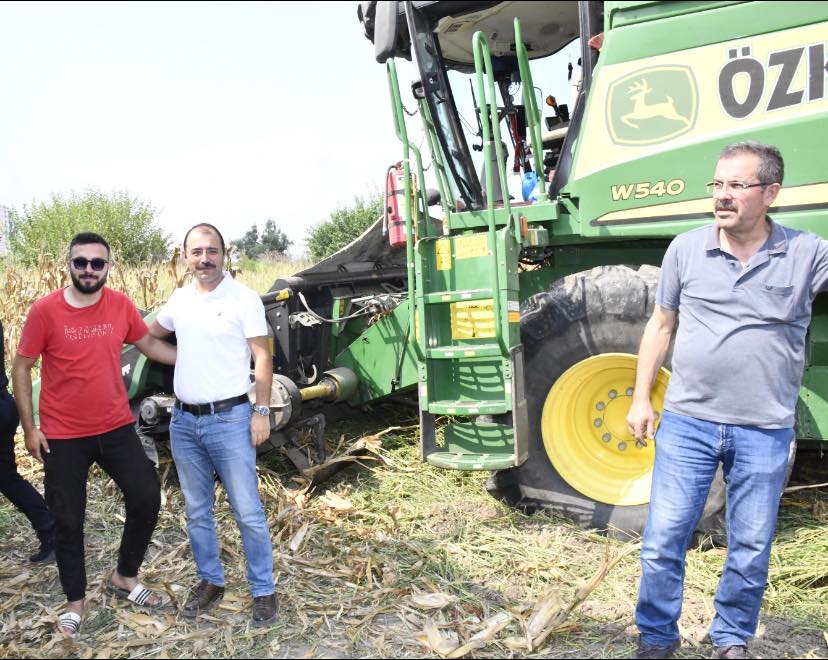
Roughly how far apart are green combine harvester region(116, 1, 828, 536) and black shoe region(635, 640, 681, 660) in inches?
46.7

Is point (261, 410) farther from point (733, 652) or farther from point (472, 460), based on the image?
point (733, 652)

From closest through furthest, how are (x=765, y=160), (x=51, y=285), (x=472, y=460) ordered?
(x=765, y=160) < (x=472, y=460) < (x=51, y=285)

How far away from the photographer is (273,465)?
521 centimetres

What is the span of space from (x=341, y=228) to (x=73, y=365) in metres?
18.9

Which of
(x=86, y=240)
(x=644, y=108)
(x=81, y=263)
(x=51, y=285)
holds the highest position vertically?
(x=644, y=108)

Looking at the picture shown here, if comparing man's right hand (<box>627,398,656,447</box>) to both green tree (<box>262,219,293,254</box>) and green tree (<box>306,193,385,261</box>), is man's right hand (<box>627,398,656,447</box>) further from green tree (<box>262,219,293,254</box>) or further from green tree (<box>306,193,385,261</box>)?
green tree (<box>262,219,293,254</box>)

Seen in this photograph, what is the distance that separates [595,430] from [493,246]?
1232 mm

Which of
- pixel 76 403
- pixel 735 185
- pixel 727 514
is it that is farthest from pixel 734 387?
pixel 76 403

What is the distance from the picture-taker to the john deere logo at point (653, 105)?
3.79 m

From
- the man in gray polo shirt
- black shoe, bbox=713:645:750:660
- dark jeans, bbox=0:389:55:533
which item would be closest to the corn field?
dark jeans, bbox=0:389:55:533

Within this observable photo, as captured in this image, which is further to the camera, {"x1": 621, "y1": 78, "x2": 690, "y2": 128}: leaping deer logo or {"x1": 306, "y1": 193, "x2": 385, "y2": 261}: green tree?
{"x1": 306, "y1": 193, "x2": 385, "y2": 261}: green tree

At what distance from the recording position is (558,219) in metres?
4.32

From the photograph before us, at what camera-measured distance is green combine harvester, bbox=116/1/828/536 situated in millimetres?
3684

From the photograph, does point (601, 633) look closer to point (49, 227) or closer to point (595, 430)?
point (595, 430)
